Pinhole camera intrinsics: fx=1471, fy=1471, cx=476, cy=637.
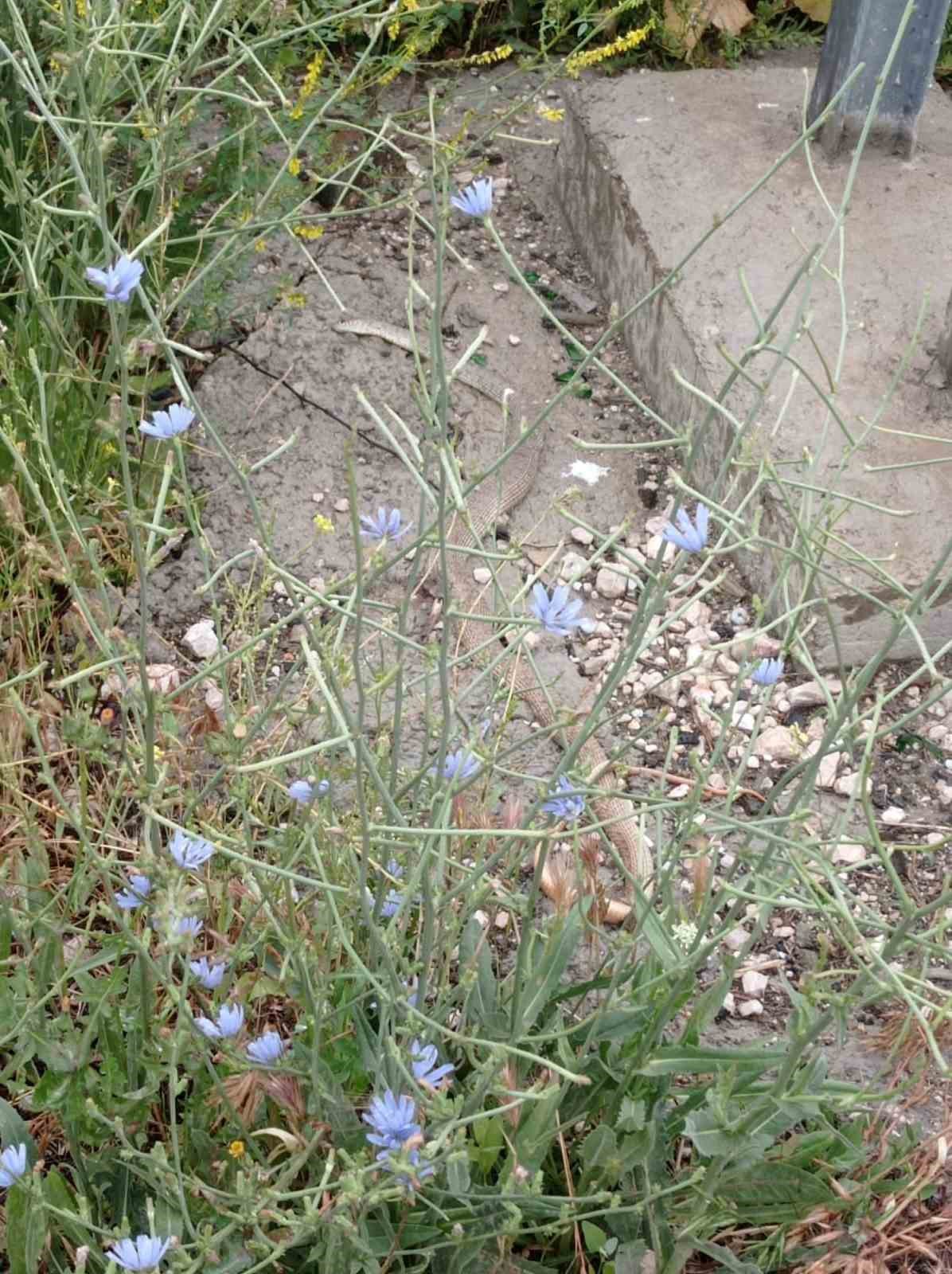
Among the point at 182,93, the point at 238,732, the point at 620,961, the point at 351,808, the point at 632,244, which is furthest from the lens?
the point at 632,244

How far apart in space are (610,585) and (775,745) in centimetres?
56

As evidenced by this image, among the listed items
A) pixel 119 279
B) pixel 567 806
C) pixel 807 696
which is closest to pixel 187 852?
pixel 567 806

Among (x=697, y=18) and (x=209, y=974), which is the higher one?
(x=697, y=18)

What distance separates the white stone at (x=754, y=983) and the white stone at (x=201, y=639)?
125cm

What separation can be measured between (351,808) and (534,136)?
8.69 ft

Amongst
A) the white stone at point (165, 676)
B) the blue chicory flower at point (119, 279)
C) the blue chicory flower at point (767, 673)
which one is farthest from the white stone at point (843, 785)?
the blue chicory flower at point (119, 279)

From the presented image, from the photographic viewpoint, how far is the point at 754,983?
2.48m

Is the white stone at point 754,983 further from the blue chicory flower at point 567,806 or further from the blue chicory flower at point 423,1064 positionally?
the blue chicory flower at point 423,1064

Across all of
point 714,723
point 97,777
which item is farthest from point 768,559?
point 97,777

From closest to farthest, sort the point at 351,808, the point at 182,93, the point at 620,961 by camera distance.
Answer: the point at 620,961 < the point at 351,808 < the point at 182,93

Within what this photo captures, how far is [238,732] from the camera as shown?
1.53 metres

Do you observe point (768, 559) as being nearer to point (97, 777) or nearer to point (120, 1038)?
point (97, 777)

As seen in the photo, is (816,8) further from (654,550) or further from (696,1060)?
(696,1060)

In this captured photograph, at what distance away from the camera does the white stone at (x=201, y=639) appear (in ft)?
9.86
